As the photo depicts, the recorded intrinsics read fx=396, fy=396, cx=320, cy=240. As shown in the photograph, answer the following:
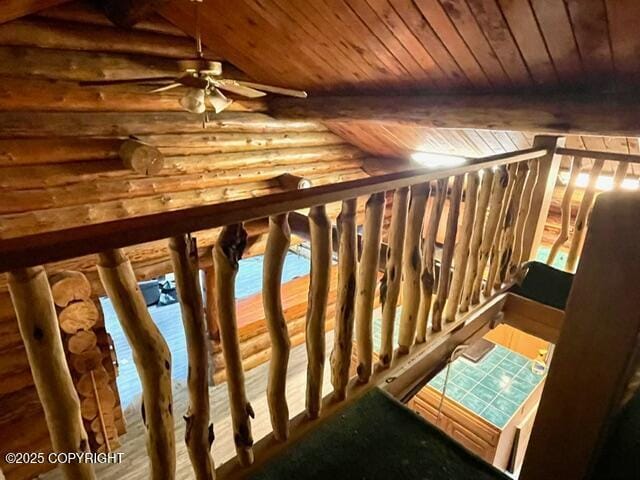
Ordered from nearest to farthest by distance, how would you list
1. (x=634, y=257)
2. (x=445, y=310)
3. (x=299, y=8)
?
(x=634, y=257) < (x=445, y=310) < (x=299, y=8)

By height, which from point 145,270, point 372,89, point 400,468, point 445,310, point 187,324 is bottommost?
point 145,270

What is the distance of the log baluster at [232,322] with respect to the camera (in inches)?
45.6

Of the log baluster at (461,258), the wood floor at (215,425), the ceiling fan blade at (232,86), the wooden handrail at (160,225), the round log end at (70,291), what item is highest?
the ceiling fan blade at (232,86)

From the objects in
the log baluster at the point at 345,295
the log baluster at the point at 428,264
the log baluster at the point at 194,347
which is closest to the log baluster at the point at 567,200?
the log baluster at the point at 428,264

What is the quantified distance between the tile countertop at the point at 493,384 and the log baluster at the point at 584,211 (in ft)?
4.35

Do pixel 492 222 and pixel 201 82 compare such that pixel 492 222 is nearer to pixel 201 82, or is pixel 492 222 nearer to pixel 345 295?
pixel 345 295

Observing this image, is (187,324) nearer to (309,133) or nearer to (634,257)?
(634,257)

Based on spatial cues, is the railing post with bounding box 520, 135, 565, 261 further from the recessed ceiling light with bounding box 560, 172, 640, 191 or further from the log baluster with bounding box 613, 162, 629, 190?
the recessed ceiling light with bounding box 560, 172, 640, 191

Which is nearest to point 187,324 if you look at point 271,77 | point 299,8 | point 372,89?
point 299,8

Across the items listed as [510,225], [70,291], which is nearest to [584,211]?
[510,225]

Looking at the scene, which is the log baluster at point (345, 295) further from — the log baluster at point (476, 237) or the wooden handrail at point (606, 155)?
the wooden handrail at point (606, 155)

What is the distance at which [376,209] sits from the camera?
1.50 meters

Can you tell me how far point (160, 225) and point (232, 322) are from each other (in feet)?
1.48

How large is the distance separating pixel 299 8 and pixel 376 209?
7.41ft
